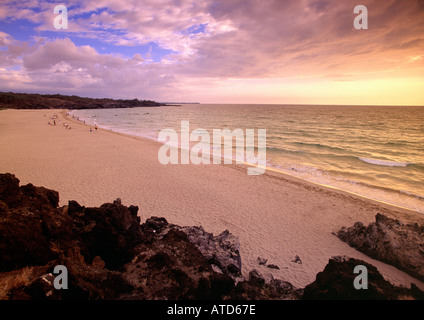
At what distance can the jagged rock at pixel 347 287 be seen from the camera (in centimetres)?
309

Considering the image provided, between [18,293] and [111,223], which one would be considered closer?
[18,293]

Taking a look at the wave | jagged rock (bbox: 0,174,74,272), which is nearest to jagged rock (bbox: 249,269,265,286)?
jagged rock (bbox: 0,174,74,272)

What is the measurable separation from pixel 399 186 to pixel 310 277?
37.1 feet

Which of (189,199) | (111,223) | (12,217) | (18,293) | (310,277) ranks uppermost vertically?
(12,217)

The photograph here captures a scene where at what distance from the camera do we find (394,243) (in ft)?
18.9

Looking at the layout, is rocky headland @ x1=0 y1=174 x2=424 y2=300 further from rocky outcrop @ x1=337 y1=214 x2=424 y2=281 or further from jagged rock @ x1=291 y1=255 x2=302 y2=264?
rocky outcrop @ x1=337 y1=214 x2=424 y2=281

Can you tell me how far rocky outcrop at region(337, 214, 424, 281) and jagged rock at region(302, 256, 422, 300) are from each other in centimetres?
256

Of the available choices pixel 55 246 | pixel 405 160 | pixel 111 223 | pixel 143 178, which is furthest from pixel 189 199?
pixel 405 160

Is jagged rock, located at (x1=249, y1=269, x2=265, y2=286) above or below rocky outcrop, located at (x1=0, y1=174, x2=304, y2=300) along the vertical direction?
below

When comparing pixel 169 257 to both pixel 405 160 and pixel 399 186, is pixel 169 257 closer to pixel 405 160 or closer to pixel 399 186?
pixel 399 186

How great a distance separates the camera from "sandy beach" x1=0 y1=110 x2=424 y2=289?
245 inches

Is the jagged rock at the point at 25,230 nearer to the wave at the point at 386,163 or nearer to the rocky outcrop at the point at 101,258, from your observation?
the rocky outcrop at the point at 101,258

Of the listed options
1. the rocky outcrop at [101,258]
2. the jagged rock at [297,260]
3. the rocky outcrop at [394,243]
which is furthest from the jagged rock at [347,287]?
the rocky outcrop at [394,243]
